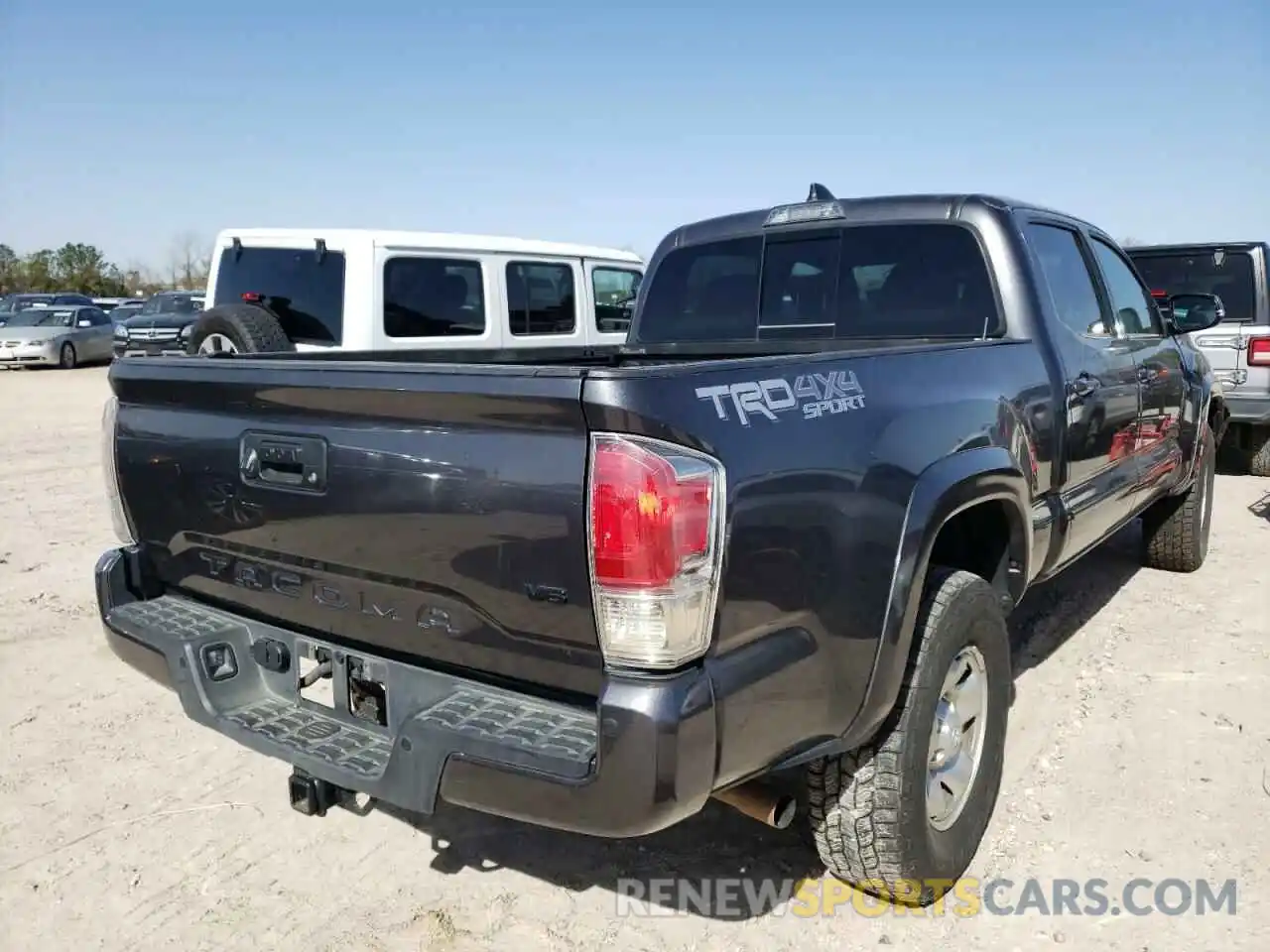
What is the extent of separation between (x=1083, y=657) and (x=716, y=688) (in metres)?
3.27

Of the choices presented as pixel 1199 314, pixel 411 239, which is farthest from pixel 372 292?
pixel 1199 314

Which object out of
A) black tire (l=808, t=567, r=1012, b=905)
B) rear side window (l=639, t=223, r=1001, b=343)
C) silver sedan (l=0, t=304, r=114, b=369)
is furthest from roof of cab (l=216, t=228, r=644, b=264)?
silver sedan (l=0, t=304, r=114, b=369)

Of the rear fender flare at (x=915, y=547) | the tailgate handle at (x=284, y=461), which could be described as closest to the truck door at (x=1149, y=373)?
the rear fender flare at (x=915, y=547)

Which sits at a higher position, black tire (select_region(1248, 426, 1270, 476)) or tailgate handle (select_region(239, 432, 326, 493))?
tailgate handle (select_region(239, 432, 326, 493))

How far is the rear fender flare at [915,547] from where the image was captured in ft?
7.60

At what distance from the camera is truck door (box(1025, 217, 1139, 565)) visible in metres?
3.55

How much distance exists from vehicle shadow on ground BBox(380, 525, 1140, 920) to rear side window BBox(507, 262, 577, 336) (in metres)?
6.55

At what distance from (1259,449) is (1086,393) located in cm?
681

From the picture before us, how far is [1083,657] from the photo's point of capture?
4.55 metres

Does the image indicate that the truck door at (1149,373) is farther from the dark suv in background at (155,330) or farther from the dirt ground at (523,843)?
the dark suv in background at (155,330)

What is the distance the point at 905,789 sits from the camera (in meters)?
2.49

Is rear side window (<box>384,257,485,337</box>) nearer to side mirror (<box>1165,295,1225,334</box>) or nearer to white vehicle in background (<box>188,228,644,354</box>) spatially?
white vehicle in background (<box>188,228,644,354</box>)

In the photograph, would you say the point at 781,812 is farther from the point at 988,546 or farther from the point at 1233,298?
the point at 1233,298

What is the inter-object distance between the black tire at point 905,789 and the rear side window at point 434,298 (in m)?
6.17
